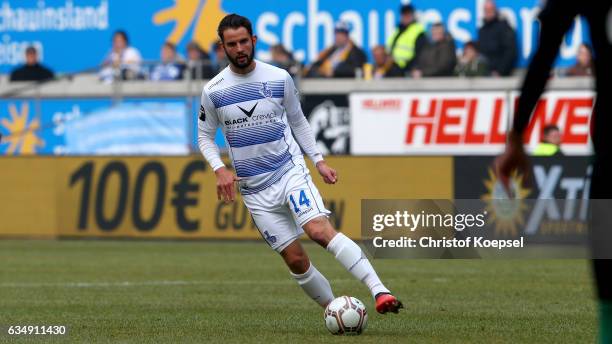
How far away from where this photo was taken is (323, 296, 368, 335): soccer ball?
30.0ft

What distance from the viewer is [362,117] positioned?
74.4 ft

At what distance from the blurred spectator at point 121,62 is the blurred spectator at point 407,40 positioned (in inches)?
173

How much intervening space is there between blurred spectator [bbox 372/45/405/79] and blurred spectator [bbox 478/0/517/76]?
1.49 m

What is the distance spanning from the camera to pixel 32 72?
2581cm

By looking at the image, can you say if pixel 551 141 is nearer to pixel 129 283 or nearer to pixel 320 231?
pixel 129 283

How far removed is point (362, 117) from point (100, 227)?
14.5ft

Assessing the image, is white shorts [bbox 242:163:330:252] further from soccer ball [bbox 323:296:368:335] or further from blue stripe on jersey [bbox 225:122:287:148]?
soccer ball [bbox 323:296:368:335]

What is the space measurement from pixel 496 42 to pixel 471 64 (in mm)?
675

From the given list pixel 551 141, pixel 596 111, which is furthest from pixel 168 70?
pixel 596 111

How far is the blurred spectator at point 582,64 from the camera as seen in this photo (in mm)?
22953

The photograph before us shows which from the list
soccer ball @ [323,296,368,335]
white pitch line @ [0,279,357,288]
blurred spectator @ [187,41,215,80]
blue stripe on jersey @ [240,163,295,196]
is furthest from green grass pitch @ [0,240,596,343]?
blurred spectator @ [187,41,215,80]

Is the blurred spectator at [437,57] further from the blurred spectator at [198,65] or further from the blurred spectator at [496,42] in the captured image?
the blurred spectator at [198,65]

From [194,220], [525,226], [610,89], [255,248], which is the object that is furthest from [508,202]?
[610,89]

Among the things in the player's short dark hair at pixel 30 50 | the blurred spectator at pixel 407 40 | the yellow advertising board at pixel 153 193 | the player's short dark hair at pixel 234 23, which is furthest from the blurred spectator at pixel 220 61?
the player's short dark hair at pixel 234 23
